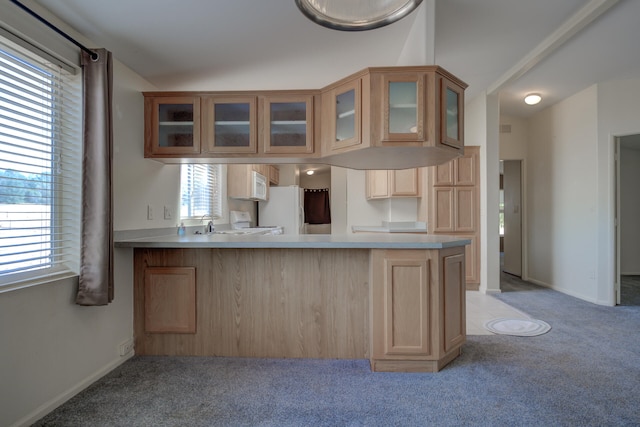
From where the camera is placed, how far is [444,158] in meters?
2.77

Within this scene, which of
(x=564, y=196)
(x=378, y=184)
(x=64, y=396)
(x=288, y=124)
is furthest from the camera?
(x=378, y=184)

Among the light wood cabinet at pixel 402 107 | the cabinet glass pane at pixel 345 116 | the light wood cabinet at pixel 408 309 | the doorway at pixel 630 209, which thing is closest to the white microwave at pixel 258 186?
the cabinet glass pane at pixel 345 116

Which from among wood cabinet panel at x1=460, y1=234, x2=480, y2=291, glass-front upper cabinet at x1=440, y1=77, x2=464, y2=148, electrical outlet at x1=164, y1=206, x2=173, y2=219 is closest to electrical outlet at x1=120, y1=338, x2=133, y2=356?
electrical outlet at x1=164, y1=206, x2=173, y2=219

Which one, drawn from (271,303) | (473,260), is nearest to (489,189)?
(473,260)

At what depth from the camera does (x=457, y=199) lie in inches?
181

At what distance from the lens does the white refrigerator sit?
593 cm

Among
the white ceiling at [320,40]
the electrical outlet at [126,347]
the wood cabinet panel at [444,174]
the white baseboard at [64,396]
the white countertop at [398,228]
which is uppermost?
the white ceiling at [320,40]

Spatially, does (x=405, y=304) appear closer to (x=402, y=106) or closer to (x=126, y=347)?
(x=402, y=106)

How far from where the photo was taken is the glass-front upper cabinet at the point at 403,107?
2309 millimetres

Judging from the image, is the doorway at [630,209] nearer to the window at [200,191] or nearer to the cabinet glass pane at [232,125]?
the cabinet glass pane at [232,125]

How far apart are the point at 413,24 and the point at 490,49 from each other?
1.22 m

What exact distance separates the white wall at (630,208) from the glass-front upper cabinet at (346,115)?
18.6 feet

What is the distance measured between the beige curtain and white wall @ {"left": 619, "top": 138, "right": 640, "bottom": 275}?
23.7ft

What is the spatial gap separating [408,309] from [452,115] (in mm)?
1435
